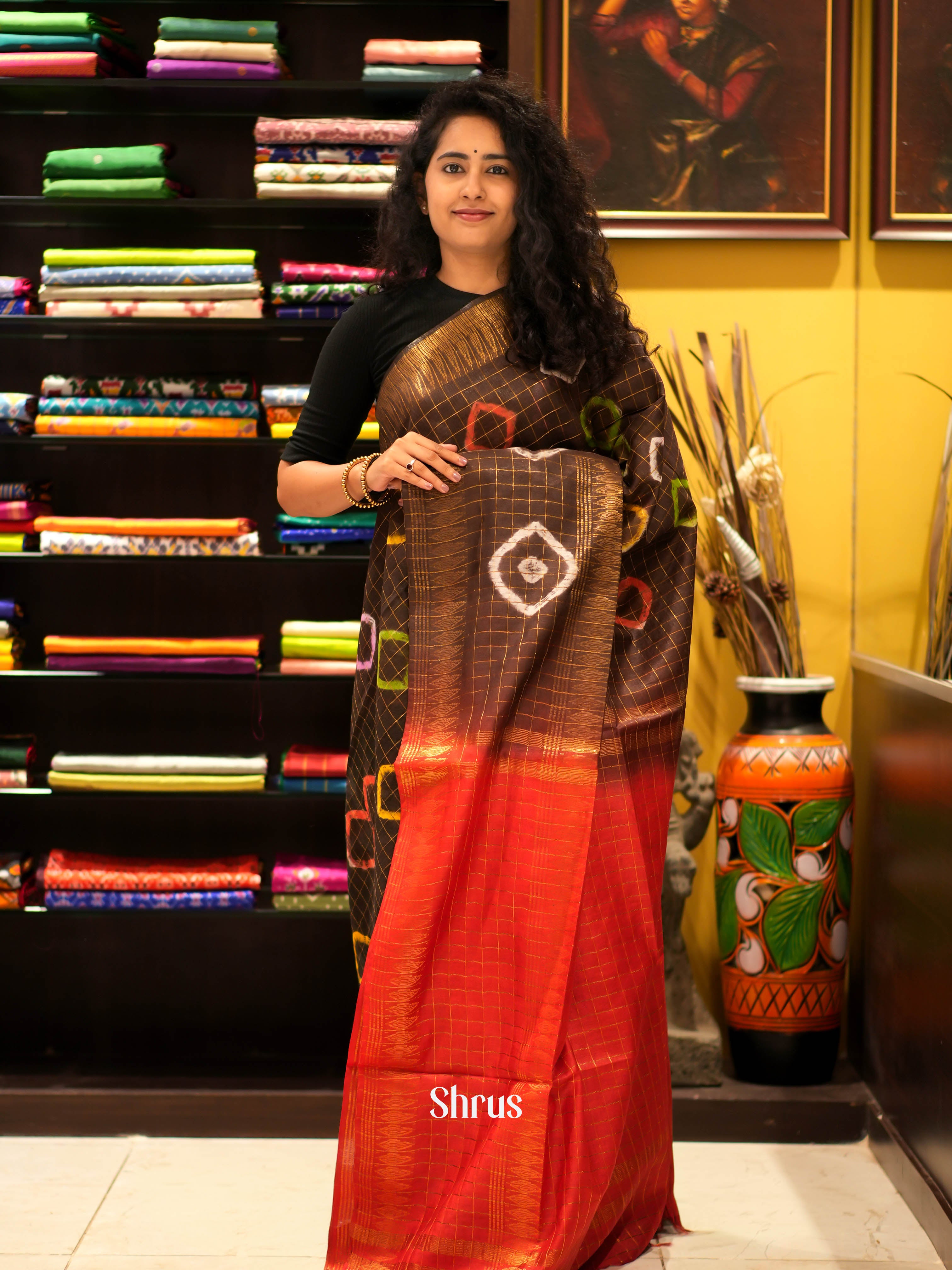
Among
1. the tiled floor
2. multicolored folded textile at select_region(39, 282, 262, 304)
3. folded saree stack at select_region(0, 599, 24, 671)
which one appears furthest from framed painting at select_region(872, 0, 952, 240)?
folded saree stack at select_region(0, 599, 24, 671)

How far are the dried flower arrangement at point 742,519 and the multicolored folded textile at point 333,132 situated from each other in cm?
74

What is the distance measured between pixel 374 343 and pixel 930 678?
1102mm

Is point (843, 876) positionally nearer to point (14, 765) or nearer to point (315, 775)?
point (315, 775)

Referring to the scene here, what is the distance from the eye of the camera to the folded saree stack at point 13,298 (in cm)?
267

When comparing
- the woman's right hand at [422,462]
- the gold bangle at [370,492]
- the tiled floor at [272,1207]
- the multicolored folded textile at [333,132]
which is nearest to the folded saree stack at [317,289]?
the multicolored folded textile at [333,132]

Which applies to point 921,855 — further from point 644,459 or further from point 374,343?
point 374,343

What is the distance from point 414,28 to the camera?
9.14 ft

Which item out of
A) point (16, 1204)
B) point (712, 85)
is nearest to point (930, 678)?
point (712, 85)

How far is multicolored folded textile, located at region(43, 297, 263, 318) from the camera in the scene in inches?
103

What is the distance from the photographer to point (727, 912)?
262cm

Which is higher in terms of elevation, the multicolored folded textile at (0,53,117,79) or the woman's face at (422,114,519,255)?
the multicolored folded textile at (0,53,117,79)

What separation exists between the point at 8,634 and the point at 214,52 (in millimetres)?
1272

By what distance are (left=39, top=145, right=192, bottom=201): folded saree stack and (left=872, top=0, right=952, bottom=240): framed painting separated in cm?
153

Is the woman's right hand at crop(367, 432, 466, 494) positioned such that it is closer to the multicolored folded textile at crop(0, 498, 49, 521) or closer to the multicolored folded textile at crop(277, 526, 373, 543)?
the multicolored folded textile at crop(277, 526, 373, 543)
